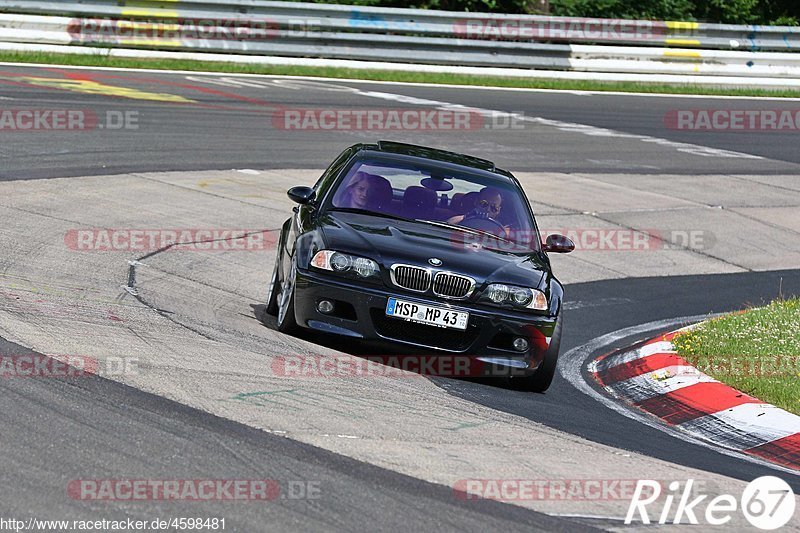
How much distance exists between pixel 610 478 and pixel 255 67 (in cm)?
1857

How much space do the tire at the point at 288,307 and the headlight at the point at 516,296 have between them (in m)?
1.29

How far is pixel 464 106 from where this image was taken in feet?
70.9

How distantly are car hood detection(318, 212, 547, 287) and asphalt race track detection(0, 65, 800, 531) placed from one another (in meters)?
0.74

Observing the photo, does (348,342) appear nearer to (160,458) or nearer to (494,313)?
(494,313)

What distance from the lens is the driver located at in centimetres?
924

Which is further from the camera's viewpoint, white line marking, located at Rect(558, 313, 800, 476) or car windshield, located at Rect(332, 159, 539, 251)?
car windshield, located at Rect(332, 159, 539, 251)

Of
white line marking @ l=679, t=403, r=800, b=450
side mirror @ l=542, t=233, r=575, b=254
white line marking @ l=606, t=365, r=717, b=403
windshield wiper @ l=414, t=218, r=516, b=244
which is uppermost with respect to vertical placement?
windshield wiper @ l=414, t=218, r=516, b=244

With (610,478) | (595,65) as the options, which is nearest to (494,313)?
(610,478)

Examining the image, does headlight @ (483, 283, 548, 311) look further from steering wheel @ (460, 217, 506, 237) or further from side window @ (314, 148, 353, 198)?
side window @ (314, 148, 353, 198)
